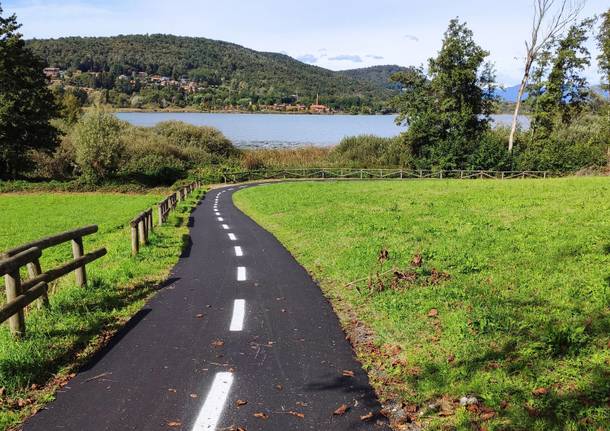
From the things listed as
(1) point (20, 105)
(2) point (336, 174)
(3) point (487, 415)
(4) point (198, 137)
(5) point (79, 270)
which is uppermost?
(1) point (20, 105)

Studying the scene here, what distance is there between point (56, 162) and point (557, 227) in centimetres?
5692

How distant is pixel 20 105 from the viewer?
1762 inches

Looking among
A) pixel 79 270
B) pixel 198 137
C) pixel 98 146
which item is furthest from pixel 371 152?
pixel 79 270

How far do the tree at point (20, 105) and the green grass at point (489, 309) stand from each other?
1626 inches

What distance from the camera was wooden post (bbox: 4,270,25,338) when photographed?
6.76m

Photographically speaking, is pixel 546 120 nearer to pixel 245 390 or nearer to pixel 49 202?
pixel 49 202

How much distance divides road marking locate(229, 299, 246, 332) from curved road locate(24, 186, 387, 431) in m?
0.02

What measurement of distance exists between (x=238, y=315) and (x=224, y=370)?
7.35ft

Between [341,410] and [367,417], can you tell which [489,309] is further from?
[341,410]

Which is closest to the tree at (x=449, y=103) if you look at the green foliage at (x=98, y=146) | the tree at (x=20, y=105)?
the green foliage at (x=98, y=146)

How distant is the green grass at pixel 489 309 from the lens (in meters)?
4.93

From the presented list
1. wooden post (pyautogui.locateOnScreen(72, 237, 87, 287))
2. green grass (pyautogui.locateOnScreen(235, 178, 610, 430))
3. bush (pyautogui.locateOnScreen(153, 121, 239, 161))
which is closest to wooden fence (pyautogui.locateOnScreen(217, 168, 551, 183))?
bush (pyautogui.locateOnScreen(153, 121, 239, 161))

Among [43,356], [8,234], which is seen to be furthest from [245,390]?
[8,234]

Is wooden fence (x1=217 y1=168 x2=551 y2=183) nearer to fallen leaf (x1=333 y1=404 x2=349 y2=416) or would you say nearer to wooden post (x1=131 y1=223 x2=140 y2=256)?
wooden post (x1=131 y1=223 x2=140 y2=256)
